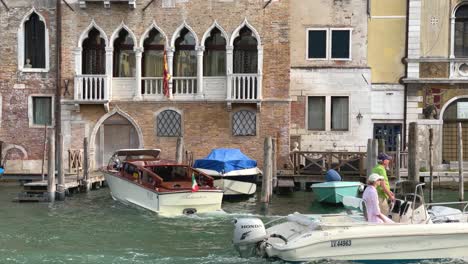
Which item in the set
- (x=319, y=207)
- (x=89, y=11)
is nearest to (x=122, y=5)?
(x=89, y=11)

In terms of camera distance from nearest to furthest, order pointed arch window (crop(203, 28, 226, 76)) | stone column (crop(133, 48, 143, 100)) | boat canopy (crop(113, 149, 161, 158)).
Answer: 1. boat canopy (crop(113, 149, 161, 158))
2. stone column (crop(133, 48, 143, 100))
3. pointed arch window (crop(203, 28, 226, 76))

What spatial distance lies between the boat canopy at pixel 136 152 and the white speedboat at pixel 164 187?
2.70 feet

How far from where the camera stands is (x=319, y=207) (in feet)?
51.4

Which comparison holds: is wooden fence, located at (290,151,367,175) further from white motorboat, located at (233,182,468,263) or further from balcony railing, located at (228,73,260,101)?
white motorboat, located at (233,182,468,263)

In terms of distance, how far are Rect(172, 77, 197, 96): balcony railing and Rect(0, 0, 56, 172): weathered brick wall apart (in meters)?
3.40

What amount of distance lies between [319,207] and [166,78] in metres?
5.89

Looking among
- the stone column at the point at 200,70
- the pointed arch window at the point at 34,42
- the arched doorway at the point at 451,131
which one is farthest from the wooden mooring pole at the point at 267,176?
the pointed arch window at the point at 34,42

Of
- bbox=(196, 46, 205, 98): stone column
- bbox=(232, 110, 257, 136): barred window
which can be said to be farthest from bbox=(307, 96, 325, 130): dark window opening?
bbox=(196, 46, 205, 98): stone column

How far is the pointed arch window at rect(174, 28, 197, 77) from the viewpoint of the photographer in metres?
19.5

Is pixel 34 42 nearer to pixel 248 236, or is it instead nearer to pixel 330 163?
pixel 330 163

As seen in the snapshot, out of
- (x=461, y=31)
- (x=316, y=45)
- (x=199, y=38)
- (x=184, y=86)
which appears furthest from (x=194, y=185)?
(x=461, y=31)

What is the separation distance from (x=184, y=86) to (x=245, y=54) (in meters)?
1.93

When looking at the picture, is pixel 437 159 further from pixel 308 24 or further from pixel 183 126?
pixel 183 126

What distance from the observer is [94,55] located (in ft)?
64.6
